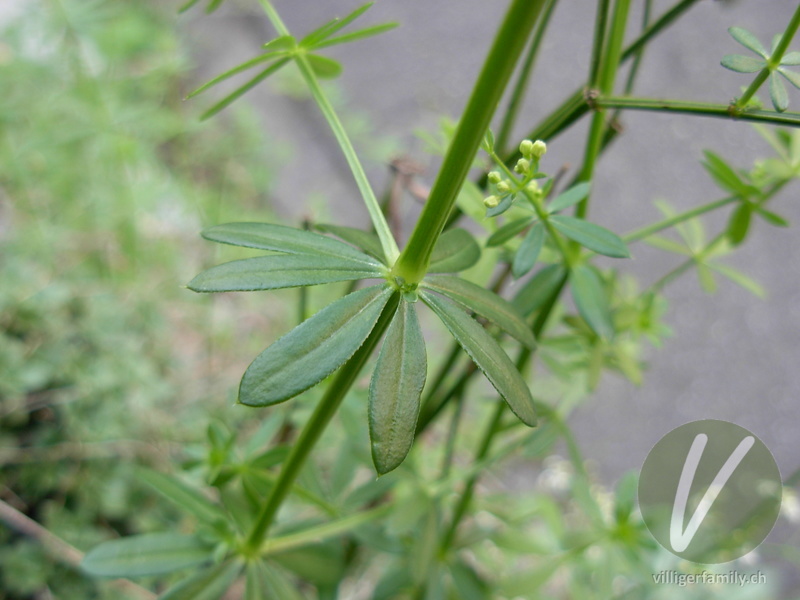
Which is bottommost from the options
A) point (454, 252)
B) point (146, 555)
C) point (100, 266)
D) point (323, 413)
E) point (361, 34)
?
point (100, 266)

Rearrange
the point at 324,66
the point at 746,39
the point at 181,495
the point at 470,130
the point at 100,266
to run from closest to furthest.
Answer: the point at 470,130
the point at 746,39
the point at 324,66
the point at 181,495
the point at 100,266

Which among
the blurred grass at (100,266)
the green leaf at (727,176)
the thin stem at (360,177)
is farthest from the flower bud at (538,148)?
the blurred grass at (100,266)

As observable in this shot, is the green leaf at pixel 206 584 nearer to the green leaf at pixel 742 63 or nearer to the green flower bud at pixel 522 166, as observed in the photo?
the green flower bud at pixel 522 166

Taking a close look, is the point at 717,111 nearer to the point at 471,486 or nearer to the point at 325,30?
the point at 325,30

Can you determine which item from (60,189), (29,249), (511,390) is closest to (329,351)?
(511,390)

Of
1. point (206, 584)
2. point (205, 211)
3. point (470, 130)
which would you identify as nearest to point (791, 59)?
point (470, 130)

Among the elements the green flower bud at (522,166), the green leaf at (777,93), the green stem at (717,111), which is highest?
the green leaf at (777,93)
